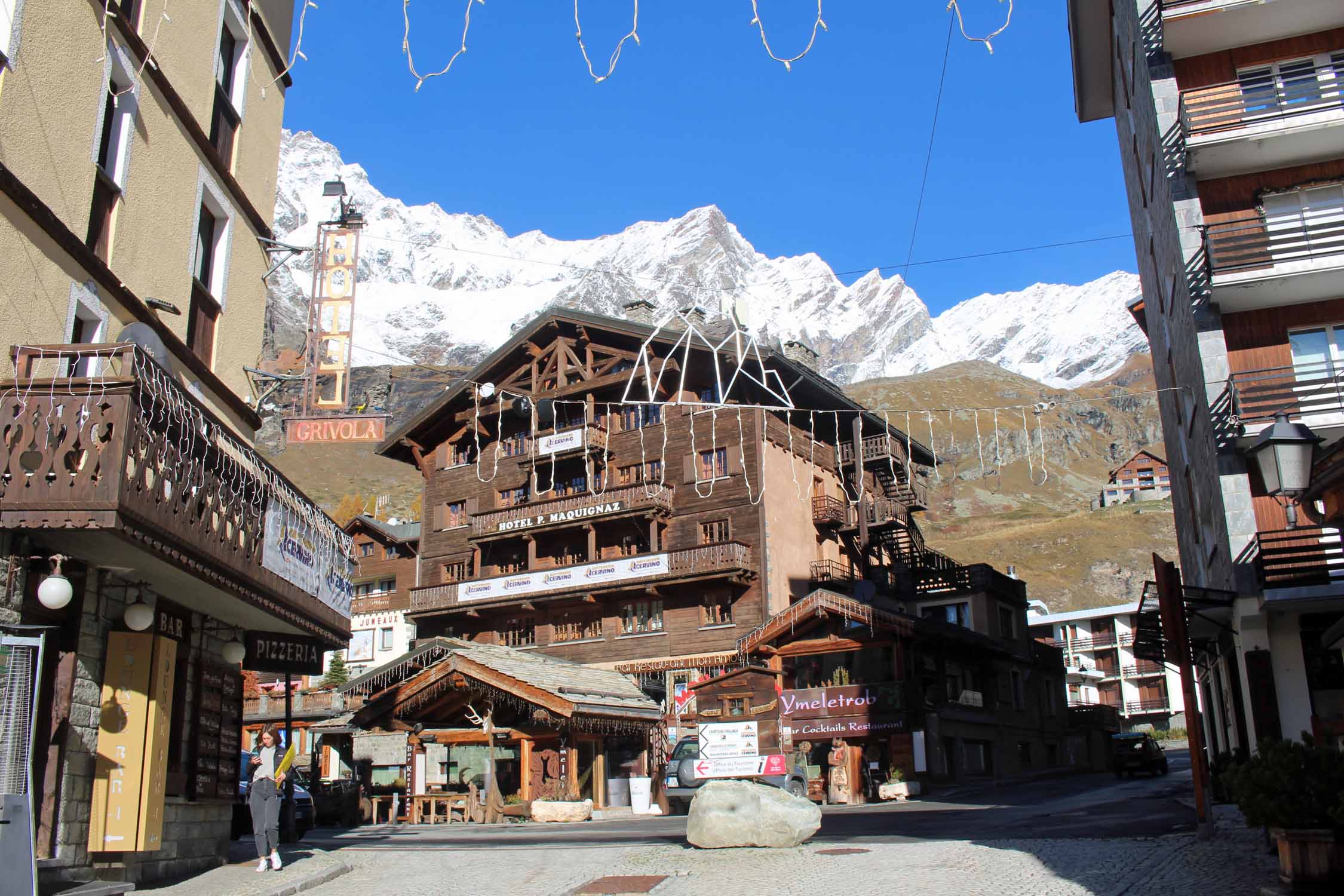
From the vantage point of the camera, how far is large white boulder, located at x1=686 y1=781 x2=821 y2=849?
15.1 meters

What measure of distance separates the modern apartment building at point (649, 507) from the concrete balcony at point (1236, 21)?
52.1ft

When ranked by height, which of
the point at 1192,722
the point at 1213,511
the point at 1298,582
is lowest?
the point at 1192,722

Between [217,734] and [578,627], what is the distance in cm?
2761

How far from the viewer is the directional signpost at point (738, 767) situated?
18375mm

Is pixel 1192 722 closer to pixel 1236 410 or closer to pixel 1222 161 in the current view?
pixel 1236 410

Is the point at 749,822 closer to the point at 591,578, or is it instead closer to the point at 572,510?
the point at 591,578

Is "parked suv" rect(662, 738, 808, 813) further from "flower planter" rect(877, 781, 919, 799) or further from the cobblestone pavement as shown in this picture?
the cobblestone pavement

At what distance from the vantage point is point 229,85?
18.1 m

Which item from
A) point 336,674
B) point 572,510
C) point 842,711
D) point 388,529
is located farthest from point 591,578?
point 388,529

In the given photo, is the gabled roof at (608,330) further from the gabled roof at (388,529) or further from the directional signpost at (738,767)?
the directional signpost at (738,767)

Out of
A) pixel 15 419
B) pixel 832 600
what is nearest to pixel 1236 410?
pixel 832 600

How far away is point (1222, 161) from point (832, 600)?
15.7m

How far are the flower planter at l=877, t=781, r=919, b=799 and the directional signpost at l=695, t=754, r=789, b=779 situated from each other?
12.9m

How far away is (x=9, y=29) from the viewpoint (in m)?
11.3
